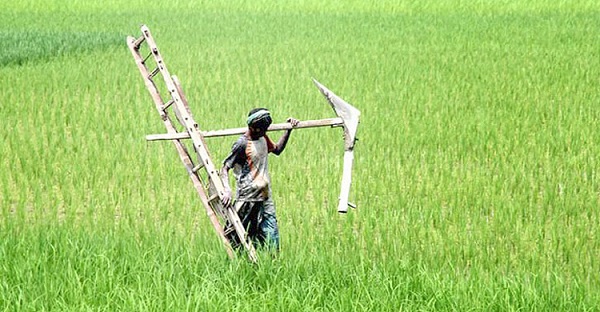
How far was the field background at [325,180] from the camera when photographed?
4102 millimetres

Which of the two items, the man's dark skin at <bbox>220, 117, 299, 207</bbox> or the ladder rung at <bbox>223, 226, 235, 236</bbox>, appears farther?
the ladder rung at <bbox>223, 226, 235, 236</bbox>

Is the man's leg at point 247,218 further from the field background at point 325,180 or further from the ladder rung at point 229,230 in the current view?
the field background at point 325,180

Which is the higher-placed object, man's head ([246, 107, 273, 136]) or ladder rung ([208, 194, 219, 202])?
man's head ([246, 107, 273, 136])

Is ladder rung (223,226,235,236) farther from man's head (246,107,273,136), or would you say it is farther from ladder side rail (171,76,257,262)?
man's head (246,107,273,136)

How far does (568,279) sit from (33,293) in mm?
2277

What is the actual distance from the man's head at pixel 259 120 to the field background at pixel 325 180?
0.56 meters

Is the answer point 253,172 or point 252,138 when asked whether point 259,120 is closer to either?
point 252,138

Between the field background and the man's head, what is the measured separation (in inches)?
22.0

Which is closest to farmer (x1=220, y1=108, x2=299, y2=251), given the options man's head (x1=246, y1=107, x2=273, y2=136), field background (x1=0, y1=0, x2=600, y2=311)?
man's head (x1=246, y1=107, x2=273, y2=136)

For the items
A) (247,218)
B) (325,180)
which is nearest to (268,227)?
(247,218)

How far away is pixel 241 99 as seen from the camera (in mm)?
9312

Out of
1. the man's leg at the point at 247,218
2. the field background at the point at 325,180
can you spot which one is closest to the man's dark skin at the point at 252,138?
the man's leg at the point at 247,218

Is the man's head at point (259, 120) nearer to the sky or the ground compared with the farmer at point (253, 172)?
nearer to the sky

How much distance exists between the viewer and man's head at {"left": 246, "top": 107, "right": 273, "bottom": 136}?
3.86 m
